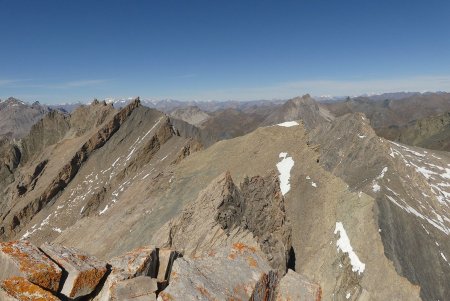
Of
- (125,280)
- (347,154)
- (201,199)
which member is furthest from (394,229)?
(125,280)

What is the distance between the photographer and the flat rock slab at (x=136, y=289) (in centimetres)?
955

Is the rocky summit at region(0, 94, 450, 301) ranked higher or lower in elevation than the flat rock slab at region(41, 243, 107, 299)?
A: lower

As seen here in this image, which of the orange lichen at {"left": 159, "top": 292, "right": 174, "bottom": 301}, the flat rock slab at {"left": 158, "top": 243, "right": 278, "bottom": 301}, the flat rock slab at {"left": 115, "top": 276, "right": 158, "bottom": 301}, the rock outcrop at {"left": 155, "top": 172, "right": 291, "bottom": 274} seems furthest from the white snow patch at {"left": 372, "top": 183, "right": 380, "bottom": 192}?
the orange lichen at {"left": 159, "top": 292, "right": 174, "bottom": 301}

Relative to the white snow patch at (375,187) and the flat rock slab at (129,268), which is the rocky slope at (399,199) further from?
the flat rock slab at (129,268)

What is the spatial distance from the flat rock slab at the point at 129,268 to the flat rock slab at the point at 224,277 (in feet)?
3.01

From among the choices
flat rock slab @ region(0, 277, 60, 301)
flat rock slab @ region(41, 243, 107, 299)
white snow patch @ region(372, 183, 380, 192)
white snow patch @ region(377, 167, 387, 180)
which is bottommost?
white snow patch @ region(372, 183, 380, 192)

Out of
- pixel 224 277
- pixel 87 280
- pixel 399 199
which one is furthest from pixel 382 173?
pixel 87 280

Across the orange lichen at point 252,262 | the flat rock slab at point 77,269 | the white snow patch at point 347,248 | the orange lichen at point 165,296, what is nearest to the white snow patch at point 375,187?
the white snow patch at point 347,248

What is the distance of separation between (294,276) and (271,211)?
105 ft

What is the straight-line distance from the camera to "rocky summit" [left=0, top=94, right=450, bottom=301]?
1001 centimetres

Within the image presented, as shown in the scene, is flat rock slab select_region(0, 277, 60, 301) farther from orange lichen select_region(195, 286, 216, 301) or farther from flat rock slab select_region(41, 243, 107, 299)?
orange lichen select_region(195, 286, 216, 301)

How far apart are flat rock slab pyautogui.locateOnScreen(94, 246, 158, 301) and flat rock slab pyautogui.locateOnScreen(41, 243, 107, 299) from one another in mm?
323

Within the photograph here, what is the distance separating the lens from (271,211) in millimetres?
43438

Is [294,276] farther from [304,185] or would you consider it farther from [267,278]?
[304,185]
